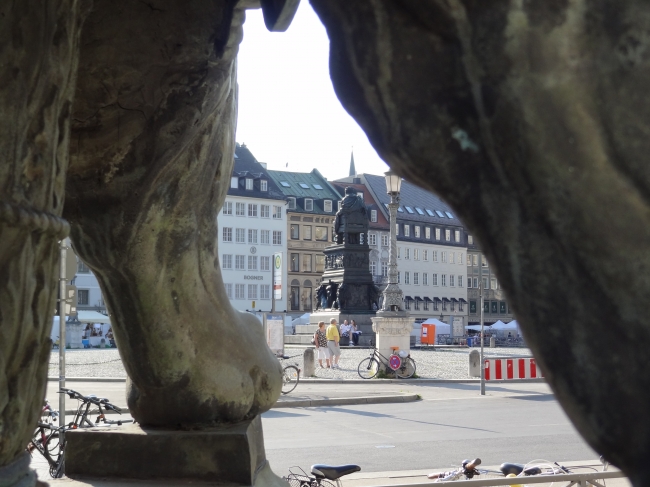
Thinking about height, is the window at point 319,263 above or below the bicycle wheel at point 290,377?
above

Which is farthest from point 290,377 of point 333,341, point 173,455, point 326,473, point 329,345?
point 173,455

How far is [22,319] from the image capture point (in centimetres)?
153

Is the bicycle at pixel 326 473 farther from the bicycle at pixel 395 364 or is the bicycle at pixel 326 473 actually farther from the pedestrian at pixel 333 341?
the pedestrian at pixel 333 341

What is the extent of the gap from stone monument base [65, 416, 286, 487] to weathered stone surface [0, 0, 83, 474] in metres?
0.73

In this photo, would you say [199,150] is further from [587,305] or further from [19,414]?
[587,305]

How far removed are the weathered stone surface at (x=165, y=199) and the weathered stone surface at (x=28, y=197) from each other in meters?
0.39

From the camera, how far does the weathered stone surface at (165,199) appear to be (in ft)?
6.61

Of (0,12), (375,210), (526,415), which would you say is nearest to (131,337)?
(0,12)

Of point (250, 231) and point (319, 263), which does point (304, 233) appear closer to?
point (319, 263)

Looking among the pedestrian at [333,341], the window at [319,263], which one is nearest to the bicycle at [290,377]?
the pedestrian at [333,341]

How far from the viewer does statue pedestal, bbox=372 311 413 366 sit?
72.4ft

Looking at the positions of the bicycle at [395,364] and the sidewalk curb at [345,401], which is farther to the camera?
the bicycle at [395,364]

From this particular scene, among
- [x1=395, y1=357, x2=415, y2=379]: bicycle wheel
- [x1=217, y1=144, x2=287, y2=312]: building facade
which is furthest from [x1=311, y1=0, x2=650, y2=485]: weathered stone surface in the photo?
[x1=217, y1=144, x2=287, y2=312]: building facade

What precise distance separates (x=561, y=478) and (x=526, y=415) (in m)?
9.21
